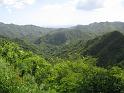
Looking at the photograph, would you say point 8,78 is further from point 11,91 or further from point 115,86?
point 115,86

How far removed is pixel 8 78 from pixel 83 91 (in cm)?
4301

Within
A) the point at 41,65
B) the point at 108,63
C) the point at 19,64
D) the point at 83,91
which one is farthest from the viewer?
the point at 108,63

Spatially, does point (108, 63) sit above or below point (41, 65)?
below

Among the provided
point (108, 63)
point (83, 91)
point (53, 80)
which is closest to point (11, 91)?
point (83, 91)

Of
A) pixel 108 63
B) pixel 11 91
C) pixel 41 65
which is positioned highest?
pixel 11 91

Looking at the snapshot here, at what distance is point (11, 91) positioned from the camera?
30797 millimetres

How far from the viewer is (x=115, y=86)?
248 feet

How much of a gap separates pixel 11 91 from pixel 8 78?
6.41ft

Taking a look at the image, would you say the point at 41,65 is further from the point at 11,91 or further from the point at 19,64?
the point at 11,91

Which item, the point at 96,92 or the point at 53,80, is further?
the point at 53,80

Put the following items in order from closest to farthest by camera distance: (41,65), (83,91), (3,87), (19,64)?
1. (3,87)
2. (83,91)
3. (19,64)
4. (41,65)

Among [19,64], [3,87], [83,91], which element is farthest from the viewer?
[19,64]

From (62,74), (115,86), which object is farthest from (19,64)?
(115,86)

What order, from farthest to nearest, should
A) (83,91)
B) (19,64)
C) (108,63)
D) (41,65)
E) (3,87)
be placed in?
(108,63) < (41,65) < (19,64) < (83,91) < (3,87)
